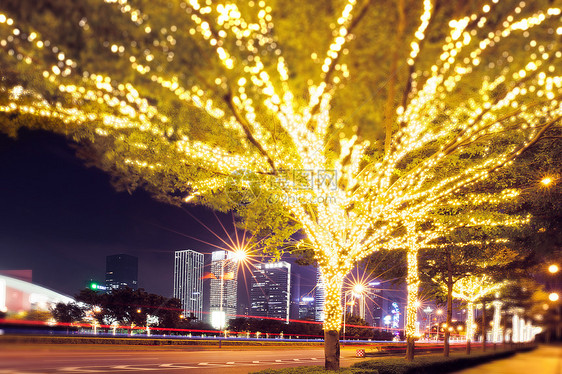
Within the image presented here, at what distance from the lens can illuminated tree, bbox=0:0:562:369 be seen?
5121 millimetres

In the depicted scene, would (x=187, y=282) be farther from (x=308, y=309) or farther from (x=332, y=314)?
(x=332, y=314)

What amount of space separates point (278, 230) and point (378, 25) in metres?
7.21

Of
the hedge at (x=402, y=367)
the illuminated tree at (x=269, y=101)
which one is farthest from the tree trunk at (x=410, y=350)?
the illuminated tree at (x=269, y=101)

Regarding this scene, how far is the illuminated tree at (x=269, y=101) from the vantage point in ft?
16.8

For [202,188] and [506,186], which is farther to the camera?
[506,186]

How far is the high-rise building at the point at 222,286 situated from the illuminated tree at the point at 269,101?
5.31 meters

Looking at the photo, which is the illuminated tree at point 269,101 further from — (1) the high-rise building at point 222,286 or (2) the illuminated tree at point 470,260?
(2) the illuminated tree at point 470,260

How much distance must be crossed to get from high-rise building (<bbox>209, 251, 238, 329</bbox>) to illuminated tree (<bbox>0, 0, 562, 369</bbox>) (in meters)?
5.31

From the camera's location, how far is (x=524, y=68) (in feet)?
19.2

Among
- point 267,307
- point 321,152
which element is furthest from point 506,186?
point 267,307

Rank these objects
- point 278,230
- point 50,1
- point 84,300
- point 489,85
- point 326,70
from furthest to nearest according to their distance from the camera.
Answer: point 84,300 < point 278,230 < point 489,85 < point 326,70 < point 50,1

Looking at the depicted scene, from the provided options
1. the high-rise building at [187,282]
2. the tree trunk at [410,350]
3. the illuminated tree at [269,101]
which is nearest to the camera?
the illuminated tree at [269,101]

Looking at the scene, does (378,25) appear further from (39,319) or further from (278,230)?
(278,230)

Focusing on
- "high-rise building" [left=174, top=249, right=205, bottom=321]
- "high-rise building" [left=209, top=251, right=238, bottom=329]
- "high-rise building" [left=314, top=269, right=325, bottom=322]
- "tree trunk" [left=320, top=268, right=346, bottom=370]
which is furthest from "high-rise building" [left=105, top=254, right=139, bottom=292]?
"tree trunk" [left=320, top=268, right=346, bottom=370]
